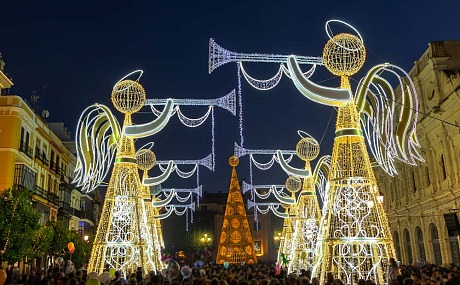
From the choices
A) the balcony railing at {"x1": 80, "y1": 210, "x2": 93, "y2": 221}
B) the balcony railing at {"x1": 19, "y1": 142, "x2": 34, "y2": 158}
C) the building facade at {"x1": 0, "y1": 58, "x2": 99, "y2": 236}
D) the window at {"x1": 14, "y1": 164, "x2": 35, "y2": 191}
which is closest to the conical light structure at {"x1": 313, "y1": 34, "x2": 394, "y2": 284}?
the building facade at {"x1": 0, "y1": 58, "x2": 99, "y2": 236}

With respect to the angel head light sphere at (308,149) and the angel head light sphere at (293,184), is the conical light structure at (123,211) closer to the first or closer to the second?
the angel head light sphere at (308,149)

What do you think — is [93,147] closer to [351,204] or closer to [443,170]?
[351,204]

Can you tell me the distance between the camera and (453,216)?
80.6 ft

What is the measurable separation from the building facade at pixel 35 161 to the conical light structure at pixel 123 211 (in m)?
9.84

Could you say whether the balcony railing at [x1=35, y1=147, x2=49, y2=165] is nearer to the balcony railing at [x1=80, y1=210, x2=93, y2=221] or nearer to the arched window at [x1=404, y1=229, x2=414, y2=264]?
the balcony railing at [x1=80, y1=210, x2=93, y2=221]

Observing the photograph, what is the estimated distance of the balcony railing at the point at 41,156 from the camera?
34.7 m

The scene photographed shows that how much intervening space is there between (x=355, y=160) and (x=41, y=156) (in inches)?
1084

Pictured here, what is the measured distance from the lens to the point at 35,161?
34.2 m

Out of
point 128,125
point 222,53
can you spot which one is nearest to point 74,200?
point 128,125

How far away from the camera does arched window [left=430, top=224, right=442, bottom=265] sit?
30.4 metres

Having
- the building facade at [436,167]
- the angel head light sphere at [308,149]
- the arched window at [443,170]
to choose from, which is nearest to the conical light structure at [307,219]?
the angel head light sphere at [308,149]

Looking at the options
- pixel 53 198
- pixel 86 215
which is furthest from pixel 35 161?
pixel 86 215

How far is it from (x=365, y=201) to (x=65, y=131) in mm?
42719

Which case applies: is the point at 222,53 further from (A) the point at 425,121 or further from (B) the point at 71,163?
(B) the point at 71,163
